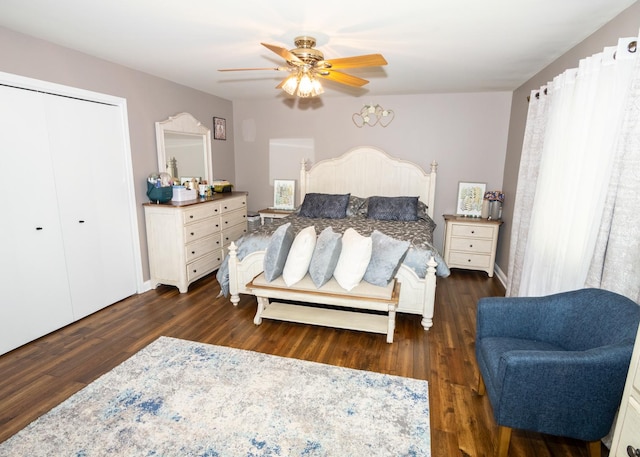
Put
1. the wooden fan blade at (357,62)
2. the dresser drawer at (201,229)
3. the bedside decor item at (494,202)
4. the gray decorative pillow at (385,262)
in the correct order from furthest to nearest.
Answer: the bedside decor item at (494,202) → the dresser drawer at (201,229) → the gray decorative pillow at (385,262) → the wooden fan blade at (357,62)

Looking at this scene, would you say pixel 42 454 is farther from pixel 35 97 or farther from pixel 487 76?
pixel 487 76

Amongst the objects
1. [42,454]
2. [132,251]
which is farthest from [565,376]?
[132,251]

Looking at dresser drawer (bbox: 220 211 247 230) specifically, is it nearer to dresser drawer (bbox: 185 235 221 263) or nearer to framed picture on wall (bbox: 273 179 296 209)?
dresser drawer (bbox: 185 235 221 263)

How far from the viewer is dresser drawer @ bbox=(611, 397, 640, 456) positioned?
1.15 metres

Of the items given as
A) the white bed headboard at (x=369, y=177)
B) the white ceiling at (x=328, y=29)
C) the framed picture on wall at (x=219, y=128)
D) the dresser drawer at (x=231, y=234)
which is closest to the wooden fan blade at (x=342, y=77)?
the white ceiling at (x=328, y=29)

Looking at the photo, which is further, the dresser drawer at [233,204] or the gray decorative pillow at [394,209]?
the dresser drawer at [233,204]

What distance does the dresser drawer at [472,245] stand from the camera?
441cm

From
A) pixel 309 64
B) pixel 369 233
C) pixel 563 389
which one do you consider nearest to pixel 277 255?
pixel 369 233

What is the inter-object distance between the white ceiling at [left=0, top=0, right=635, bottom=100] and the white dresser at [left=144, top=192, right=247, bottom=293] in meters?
1.48

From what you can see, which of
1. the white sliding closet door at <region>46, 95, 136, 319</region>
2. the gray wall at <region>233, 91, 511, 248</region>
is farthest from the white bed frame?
the white sliding closet door at <region>46, 95, 136, 319</region>

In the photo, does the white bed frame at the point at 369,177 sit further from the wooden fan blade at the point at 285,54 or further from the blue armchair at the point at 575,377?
the blue armchair at the point at 575,377

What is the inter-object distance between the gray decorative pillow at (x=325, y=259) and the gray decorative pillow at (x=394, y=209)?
1.59 metres

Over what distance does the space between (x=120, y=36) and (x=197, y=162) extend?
216cm

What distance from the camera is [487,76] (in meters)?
3.67
